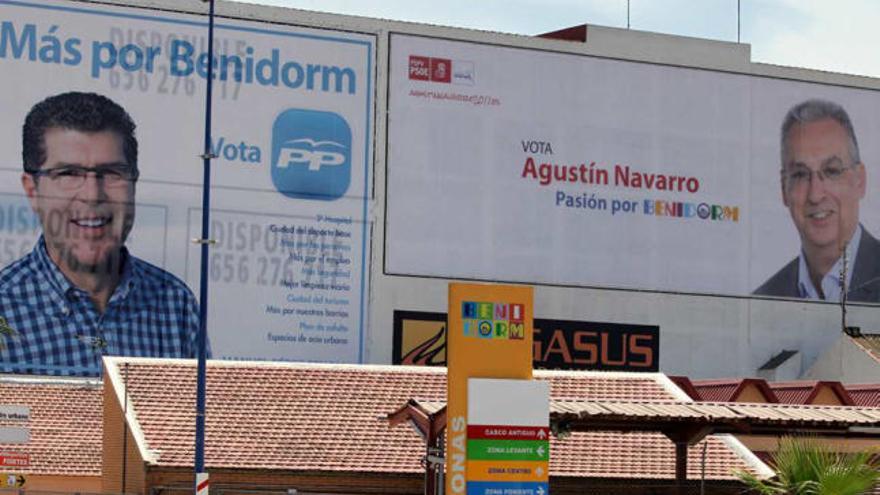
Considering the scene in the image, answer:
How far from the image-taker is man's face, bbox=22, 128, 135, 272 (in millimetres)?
78062

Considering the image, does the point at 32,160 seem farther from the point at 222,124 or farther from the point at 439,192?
the point at 439,192

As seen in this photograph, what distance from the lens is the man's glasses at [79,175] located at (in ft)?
257

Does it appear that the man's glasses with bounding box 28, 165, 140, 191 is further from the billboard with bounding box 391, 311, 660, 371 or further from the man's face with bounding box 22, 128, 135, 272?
the billboard with bounding box 391, 311, 660, 371

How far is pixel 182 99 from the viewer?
8031 centimetres

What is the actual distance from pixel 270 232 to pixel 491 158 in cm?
994

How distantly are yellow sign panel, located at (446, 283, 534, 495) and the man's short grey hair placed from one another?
53357 millimetres

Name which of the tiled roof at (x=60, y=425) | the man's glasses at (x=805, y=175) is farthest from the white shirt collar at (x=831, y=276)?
the tiled roof at (x=60, y=425)

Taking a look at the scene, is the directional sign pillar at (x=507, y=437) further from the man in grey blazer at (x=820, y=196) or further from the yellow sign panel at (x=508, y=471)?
the man in grey blazer at (x=820, y=196)

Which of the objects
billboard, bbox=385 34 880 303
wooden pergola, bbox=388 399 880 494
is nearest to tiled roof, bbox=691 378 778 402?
wooden pergola, bbox=388 399 880 494

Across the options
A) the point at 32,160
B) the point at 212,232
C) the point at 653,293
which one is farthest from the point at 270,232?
the point at 653,293

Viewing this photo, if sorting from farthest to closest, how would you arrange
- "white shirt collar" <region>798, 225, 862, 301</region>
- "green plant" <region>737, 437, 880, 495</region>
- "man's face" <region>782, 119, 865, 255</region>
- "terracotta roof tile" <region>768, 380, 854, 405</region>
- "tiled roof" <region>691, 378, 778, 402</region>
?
"white shirt collar" <region>798, 225, 862, 301</region> → "man's face" <region>782, 119, 865, 255</region> → "terracotta roof tile" <region>768, 380, 854, 405</region> → "tiled roof" <region>691, 378, 778, 402</region> → "green plant" <region>737, 437, 880, 495</region>

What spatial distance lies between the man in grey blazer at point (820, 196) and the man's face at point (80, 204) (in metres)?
29.0

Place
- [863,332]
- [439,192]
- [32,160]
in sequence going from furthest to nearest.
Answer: [863,332], [439,192], [32,160]

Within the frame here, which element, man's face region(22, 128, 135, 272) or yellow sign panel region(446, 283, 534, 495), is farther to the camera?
man's face region(22, 128, 135, 272)
